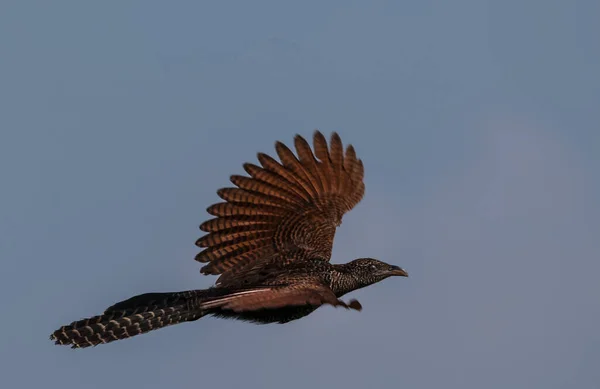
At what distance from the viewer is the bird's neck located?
773 inches

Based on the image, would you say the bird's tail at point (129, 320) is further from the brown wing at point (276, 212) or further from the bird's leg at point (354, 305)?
the bird's leg at point (354, 305)

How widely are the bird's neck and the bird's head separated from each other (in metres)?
0.07

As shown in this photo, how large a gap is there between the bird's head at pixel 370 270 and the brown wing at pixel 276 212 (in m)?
0.53

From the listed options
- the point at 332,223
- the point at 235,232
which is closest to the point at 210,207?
the point at 235,232

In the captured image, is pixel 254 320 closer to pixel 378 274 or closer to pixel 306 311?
pixel 306 311

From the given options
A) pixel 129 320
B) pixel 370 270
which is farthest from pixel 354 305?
pixel 370 270

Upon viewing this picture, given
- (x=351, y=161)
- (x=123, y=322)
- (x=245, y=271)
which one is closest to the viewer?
(x=123, y=322)

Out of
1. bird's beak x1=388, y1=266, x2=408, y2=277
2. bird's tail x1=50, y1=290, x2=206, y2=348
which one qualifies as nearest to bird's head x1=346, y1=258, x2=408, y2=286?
bird's beak x1=388, y1=266, x2=408, y2=277

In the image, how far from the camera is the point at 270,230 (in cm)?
2038

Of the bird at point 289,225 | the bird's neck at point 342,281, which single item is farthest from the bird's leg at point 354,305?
the bird's neck at point 342,281

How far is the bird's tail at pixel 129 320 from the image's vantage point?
Answer: 17703mm

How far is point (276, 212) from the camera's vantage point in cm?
2052

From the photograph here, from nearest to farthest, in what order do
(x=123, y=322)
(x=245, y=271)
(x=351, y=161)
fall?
(x=123, y=322)
(x=245, y=271)
(x=351, y=161)

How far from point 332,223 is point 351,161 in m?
1.12
